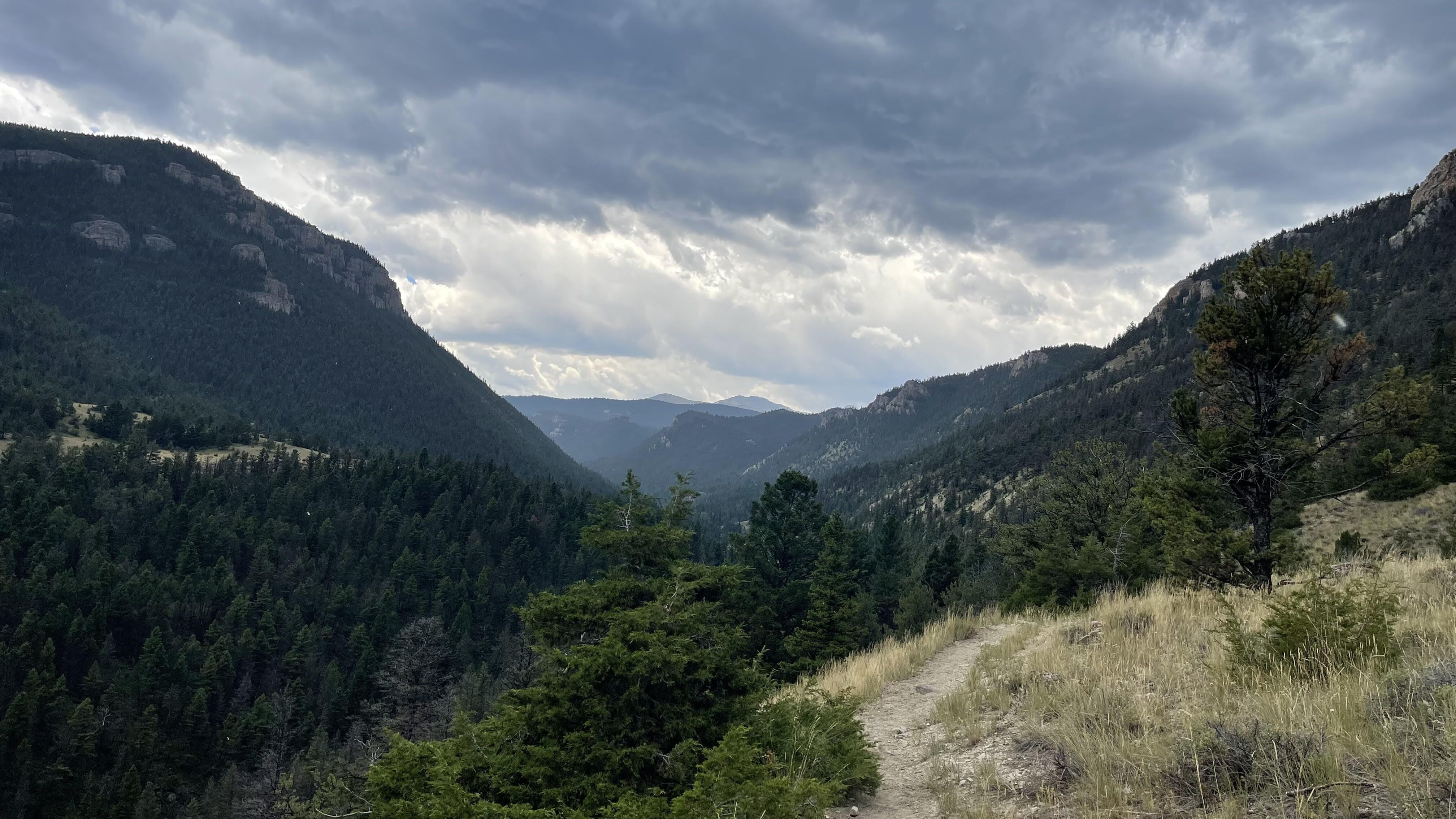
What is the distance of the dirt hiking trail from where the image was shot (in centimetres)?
583

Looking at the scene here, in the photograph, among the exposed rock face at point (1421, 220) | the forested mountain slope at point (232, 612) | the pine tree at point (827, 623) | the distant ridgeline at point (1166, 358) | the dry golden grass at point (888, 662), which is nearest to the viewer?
the dry golden grass at point (888, 662)

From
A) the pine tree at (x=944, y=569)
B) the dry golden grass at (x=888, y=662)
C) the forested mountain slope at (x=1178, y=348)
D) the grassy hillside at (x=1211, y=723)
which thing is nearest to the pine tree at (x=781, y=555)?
the pine tree at (x=944, y=569)

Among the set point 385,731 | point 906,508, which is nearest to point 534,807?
point 385,731

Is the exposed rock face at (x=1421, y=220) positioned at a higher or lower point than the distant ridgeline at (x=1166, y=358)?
higher

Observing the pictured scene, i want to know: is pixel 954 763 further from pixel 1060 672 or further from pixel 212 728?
pixel 212 728

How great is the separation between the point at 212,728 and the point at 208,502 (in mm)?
50035

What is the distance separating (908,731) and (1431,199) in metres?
182

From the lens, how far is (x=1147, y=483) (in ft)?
51.6

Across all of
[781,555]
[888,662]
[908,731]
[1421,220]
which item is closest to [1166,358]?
[1421,220]

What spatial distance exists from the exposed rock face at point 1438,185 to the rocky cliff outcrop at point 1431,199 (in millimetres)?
66

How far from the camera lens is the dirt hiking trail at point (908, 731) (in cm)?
583

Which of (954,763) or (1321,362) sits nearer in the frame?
(954,763)

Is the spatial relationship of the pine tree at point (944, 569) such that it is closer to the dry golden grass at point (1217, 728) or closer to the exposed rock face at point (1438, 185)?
the dry golden grass at point (1217, 728)

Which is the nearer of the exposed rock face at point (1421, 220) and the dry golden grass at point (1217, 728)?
the dry golden grass at point (1217, 728)
